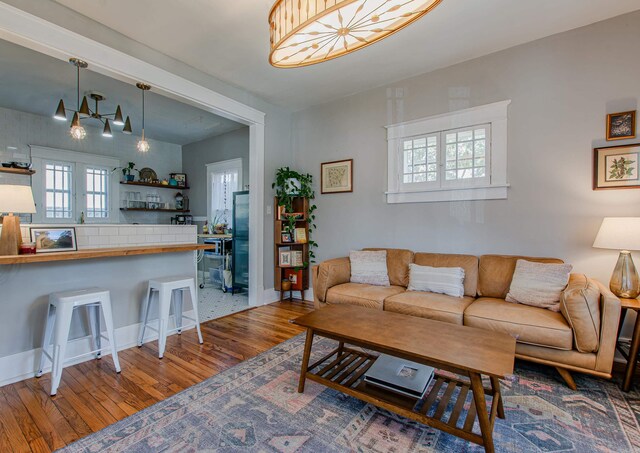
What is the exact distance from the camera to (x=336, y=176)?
13.3 ft

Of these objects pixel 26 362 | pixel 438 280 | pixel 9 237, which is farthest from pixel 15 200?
pixel 438 280

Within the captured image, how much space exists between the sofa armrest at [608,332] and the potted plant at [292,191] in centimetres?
304

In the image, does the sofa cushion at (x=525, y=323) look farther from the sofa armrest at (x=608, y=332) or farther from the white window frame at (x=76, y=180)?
the white window frame at (x=76, y=180)

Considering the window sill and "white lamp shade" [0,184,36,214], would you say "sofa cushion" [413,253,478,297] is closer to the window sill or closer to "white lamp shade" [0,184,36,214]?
the window sill

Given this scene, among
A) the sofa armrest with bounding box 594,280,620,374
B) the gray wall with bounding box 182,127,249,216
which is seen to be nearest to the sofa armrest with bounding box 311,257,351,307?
the sofa armrest with bounding box 594,280,620,374

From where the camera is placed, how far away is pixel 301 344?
8.95ft

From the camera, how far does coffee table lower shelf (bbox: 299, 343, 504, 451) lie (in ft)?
4.70

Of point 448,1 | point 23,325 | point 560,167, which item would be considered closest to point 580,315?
point 560,167

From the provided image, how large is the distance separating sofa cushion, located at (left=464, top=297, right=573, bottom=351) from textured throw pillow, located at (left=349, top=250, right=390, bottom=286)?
3.34ft

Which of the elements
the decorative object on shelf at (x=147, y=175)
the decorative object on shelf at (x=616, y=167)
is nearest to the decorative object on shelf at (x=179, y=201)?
the decorative object on shelf at (x=147, y=175)

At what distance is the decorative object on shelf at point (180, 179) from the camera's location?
609 centimetres

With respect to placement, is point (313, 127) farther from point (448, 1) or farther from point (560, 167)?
point (560, 167)

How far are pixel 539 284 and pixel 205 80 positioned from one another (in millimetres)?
3844

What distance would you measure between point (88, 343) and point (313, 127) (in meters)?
3.57
